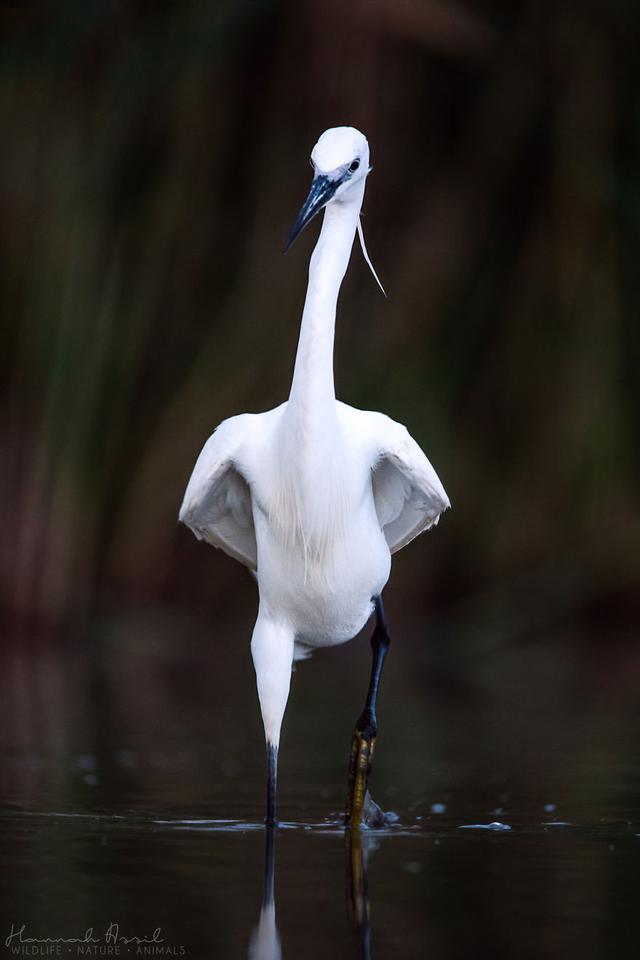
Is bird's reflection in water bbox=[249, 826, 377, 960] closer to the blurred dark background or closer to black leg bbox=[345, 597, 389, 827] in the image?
black leg bbox=[345, 597, 389, 827]

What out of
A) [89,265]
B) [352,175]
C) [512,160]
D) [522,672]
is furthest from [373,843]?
[512,160]

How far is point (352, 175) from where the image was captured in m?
4.44

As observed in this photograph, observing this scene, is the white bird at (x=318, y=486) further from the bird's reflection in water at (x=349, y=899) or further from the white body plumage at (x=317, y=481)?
the bird's reflection in water at (x=349, y=899)

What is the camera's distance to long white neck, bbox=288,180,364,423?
4.29m

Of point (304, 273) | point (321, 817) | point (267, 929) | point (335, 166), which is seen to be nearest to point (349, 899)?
point (267, 929)

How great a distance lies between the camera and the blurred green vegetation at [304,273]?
8453mm

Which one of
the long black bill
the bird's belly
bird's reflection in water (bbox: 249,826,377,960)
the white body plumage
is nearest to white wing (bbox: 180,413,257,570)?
the white body plumage

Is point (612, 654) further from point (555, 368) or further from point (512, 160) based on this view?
point (512, 160)

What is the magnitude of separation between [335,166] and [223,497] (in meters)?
0.90

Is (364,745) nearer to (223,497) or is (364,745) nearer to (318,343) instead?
(223,497)

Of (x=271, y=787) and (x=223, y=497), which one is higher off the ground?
(x=223, y=497)

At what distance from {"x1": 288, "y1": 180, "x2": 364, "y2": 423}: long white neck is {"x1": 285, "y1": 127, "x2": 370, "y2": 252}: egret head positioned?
13 cm

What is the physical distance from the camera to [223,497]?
480 centimetres

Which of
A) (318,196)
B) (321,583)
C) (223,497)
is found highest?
(318,196)
